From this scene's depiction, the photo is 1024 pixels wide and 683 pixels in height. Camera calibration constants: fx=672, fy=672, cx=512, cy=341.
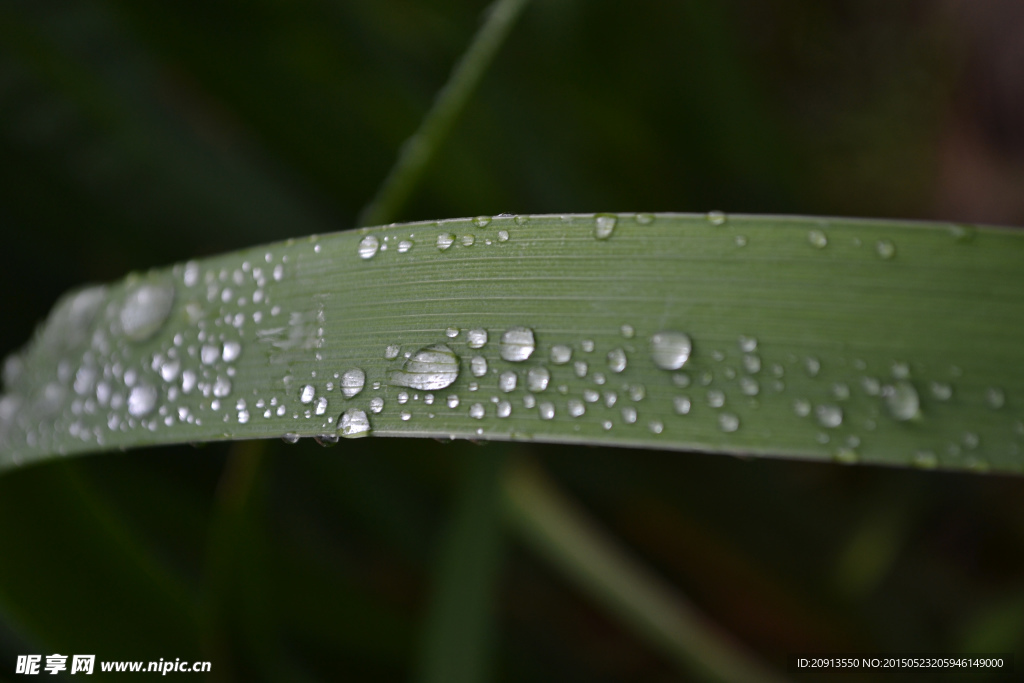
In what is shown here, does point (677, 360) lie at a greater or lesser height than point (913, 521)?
lesser

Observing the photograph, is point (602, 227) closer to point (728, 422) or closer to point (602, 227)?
point (602, 227)

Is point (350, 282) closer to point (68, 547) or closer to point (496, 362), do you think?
point (496, 362)

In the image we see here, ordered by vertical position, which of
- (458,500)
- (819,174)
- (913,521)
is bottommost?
(458,500)

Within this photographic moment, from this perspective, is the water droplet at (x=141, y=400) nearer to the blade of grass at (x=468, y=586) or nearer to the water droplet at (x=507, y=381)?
the water droplet at (x=507, y=381)

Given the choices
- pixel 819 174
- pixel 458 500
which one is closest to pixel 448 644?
pixel 458 500

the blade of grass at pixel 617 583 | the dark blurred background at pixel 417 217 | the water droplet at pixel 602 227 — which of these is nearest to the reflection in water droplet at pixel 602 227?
the water droplet at pixel 602 227

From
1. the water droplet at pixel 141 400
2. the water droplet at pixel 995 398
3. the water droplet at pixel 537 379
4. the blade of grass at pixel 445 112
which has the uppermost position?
the blade of grass at pixel 445 112

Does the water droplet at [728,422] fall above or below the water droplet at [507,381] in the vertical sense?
below

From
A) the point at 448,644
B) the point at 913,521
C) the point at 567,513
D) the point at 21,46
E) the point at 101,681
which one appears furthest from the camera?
the point at 913,521
